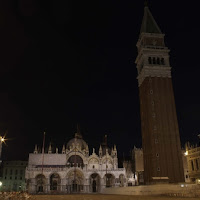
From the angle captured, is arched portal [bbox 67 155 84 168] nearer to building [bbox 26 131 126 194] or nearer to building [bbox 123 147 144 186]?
building [bbox 26 131 126 194]

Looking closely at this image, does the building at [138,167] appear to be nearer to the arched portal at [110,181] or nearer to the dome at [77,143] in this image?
the arched portal at [110,181]

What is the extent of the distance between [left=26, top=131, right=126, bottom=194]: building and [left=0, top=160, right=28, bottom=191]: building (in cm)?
1646

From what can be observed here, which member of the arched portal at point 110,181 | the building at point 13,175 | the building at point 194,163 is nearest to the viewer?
the building at point 194,163

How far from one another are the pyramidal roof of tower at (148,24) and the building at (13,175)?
222 ft

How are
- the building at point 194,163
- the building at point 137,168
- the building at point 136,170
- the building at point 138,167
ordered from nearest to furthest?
the building at point 194,163, the building at point 137,168, the building at point 138,167, the building at point 136,170

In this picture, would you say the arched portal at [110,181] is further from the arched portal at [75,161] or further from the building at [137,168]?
the building at [137,168]

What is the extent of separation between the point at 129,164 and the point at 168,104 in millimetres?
43873

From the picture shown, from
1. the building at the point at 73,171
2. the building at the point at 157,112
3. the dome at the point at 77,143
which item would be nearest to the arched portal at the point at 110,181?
the building at the point at 73,171

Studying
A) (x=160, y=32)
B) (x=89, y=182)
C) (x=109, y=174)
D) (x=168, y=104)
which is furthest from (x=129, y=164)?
(x=160, y=32)

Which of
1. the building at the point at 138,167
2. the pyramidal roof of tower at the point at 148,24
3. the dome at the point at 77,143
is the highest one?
the pyramidal roof of tower at the point at 148,24

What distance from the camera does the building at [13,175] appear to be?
9362 centimetres

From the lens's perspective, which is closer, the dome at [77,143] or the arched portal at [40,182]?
the arched portal at [40,182]

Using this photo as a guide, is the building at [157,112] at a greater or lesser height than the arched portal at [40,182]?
greater

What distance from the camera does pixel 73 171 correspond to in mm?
78562
